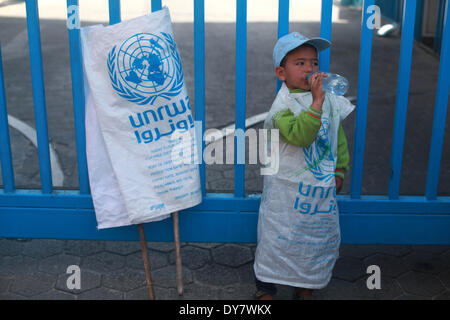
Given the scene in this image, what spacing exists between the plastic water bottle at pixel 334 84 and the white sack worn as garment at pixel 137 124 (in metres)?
0.68

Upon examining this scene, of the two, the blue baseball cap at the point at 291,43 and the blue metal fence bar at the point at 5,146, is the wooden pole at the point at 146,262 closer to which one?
the blue metal fence bar at the point at 5,146

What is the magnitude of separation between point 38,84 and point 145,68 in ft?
2.20

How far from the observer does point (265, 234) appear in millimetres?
2830

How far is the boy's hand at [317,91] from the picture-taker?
2516mm

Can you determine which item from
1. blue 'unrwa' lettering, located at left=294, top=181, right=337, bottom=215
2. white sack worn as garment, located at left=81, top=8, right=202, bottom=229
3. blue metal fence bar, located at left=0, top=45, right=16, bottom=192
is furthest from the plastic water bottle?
blue metal fence bar, located at left=0, top=45, right=16, bottom=192

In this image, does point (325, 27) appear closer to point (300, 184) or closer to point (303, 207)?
point (300, 184)

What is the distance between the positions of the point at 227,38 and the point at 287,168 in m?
7.95

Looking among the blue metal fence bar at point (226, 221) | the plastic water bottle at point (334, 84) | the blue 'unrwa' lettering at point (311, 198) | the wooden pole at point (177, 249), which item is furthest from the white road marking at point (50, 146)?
A: the plastic water bottle at point (334, 84)

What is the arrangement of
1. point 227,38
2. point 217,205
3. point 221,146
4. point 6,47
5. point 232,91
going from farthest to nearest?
point 227,38 → point 6,47 → point 232,91 → point 221,146 → point 217,205

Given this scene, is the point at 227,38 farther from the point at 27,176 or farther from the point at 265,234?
the point at 265,234

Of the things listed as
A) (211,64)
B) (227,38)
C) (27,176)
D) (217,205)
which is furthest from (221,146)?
(227,38)

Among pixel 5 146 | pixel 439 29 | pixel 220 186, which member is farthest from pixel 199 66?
pixel 439 29

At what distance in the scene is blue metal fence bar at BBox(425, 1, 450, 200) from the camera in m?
2.91

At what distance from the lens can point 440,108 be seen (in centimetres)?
300
